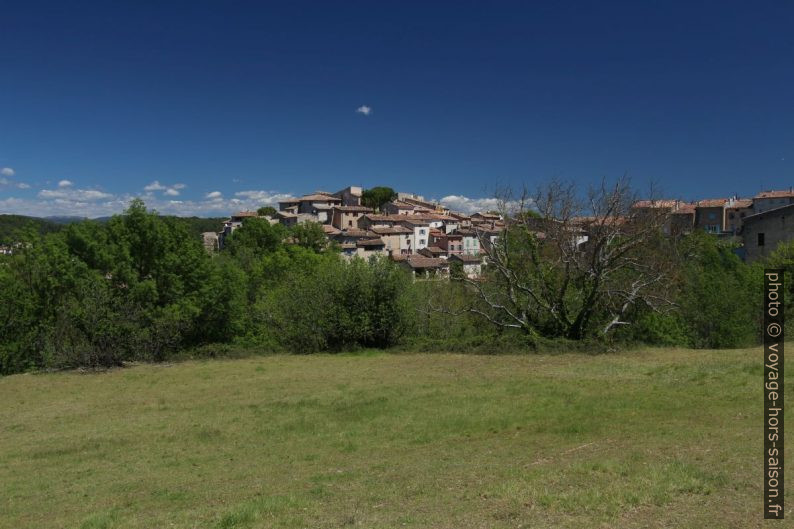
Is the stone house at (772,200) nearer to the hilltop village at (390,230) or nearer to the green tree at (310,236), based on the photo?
the hilltop village at (390,230)

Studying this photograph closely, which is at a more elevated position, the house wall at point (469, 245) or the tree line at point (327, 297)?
the house wall at point (469, 245)

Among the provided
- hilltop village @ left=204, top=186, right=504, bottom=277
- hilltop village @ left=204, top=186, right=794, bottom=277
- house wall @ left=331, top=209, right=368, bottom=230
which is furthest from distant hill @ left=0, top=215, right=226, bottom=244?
house wall @ left=331, top=209, right=368, bottom=230

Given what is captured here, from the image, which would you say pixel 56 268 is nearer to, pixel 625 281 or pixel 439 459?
pixel 439 459

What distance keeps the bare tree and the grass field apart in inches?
215

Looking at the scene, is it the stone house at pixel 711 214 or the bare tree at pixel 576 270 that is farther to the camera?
the stone house at pixel 711 214

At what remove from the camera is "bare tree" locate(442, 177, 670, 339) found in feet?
87.6

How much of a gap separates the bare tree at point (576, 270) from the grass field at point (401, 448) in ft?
17.9

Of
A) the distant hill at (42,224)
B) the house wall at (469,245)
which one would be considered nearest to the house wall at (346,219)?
the house wall at (469,245)

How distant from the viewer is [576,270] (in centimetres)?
2864

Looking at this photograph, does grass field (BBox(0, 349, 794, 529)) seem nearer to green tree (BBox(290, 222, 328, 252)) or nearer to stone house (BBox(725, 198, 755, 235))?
green tree (BBox(290, 222, 328, 252))

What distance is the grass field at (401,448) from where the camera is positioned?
8.08 meters

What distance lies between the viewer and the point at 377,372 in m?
22.6

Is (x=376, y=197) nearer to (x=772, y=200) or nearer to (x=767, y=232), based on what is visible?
(x=772, y=200)

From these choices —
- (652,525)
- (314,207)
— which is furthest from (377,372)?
(314,207)
